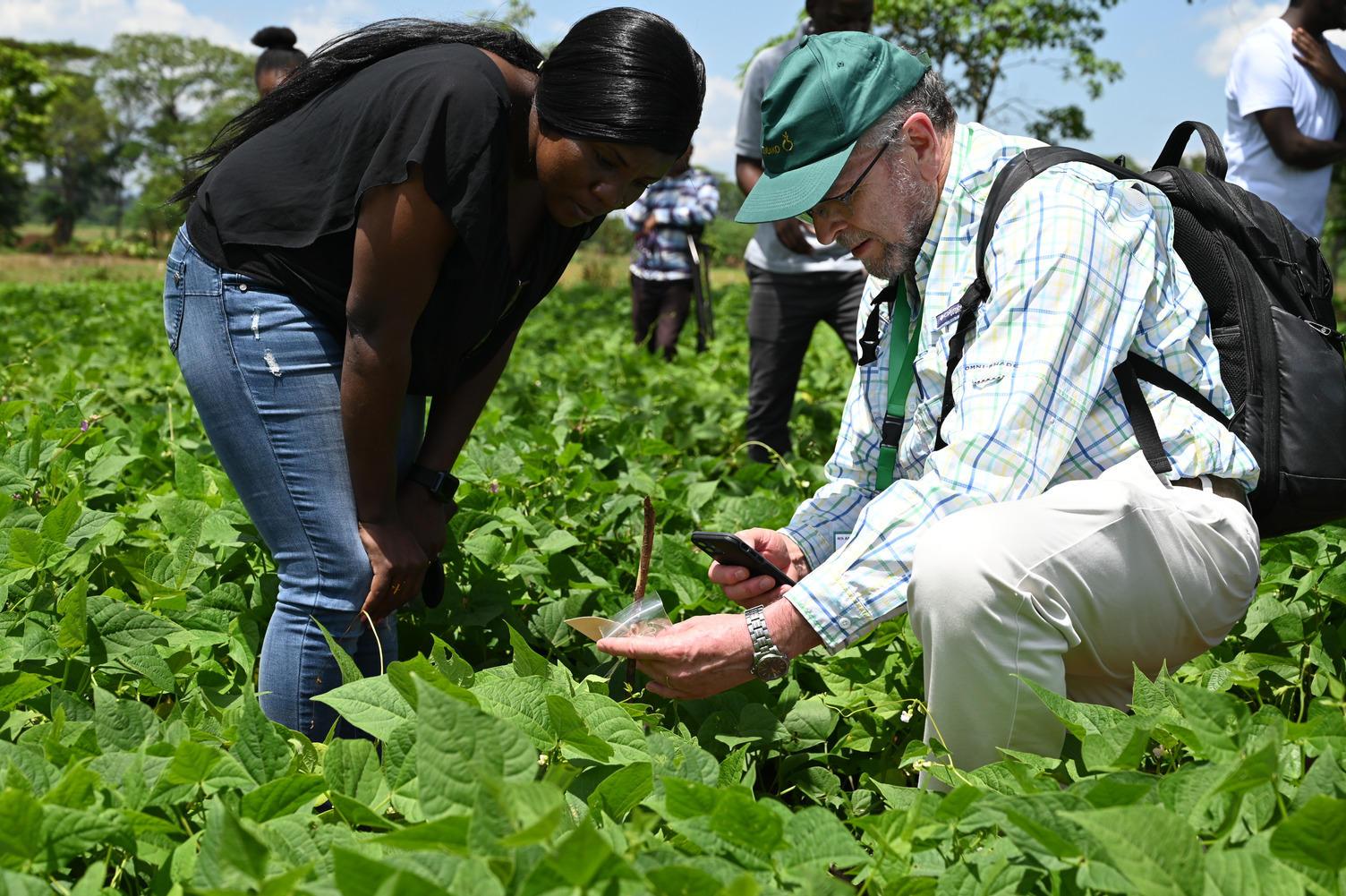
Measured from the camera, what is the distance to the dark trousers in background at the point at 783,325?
4.71 metres

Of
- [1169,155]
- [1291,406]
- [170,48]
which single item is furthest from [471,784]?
[170,48]

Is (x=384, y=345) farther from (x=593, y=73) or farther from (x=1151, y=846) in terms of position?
(x=1151, y=846)

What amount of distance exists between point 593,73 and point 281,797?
1.30m

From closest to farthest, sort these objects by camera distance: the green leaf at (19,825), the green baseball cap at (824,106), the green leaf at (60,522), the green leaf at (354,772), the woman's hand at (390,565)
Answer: the green leaf at (19,825) → the green leaf at (354,772) → the green baseball cap at (824,106) → the woman's hand at (390,565) → the green leaf at (60,522)

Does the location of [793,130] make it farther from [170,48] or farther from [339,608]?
[170,48]

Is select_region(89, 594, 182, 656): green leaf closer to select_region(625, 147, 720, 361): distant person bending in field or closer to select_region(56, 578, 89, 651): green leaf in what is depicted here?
select_region(56, 578, 89, 651): green leaf

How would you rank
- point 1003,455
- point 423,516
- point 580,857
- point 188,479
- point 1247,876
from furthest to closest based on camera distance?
point 188,479 → point 423,516 → point 1003,455 → point 1247,876 → point 580,857

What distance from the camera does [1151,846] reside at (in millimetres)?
Answer: 1251

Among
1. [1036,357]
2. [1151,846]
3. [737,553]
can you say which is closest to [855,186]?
[1036,357]

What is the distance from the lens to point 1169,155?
2.52m

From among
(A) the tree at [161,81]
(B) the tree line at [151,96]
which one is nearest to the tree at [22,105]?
(B) the tree line at [151,96]

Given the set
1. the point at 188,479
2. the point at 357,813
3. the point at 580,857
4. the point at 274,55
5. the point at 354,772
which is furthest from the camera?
the point at 274,55

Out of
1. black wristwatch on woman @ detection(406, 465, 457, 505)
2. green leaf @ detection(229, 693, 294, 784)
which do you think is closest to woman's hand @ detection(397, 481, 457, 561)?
black wristwatch on woman @ detection(406, 465, 457, 505)

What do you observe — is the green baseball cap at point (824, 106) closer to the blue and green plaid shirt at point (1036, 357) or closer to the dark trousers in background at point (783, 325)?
the blue and green plaid shirt at point (1036, 357)
